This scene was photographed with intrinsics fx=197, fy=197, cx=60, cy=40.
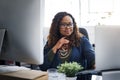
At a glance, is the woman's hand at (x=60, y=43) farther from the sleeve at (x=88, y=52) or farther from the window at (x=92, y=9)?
the window at (x=92, y=9)

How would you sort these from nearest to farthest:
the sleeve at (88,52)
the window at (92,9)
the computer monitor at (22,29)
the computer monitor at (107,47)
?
the computer monitor at (22,29) → the computer monitor at (107,47) → the sleeve at (88,52) → the window at (92,9)

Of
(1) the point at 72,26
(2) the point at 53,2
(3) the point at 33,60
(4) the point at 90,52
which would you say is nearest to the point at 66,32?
(1) the point at 72,26

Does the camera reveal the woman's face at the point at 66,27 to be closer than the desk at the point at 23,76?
No

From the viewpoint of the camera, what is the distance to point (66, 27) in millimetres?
2328

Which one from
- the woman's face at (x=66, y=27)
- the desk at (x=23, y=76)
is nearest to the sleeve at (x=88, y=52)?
the woman's face at (x=66, y=27)

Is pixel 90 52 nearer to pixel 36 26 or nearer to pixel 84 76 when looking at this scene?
pixel 84 76

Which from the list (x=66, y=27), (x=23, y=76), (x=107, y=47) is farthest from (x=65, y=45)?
(x=23, y=76)

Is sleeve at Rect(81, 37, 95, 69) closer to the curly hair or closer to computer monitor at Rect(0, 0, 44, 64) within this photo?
the curly hair

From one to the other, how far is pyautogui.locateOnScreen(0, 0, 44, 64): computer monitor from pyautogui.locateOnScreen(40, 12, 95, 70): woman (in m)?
1.19

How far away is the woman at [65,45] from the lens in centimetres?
229

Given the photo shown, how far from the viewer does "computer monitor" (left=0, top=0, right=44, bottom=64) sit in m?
0.98

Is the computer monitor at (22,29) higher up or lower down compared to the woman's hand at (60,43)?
higher up

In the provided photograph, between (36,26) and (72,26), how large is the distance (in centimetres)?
139

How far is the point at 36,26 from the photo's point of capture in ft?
3.22
